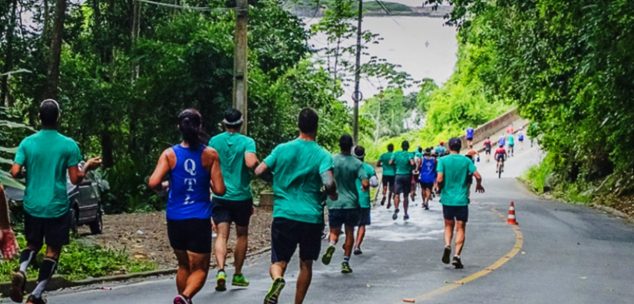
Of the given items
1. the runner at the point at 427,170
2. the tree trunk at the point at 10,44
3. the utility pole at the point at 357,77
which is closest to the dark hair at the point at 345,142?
the runner at the point at 427,170

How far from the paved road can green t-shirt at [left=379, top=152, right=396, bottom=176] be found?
1282mm

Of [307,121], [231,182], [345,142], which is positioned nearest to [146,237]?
[345,142]

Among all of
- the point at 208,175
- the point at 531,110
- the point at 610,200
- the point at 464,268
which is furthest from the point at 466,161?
the point at 531,110

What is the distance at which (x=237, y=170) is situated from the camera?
10.3 m

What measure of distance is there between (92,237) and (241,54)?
4.72 meters

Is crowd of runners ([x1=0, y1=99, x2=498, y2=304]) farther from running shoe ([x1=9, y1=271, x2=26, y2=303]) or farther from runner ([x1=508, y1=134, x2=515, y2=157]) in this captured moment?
runner ([x1=508, y1=134, x2=515, y2=157])

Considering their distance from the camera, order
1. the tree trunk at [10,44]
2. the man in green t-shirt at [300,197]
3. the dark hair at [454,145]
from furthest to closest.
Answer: the tree trunk at [10,44] → the dark hair at [454,145] → the man in green t-shirt at [300,197]

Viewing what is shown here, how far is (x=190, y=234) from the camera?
766cm

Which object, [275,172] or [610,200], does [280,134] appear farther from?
[275,172]

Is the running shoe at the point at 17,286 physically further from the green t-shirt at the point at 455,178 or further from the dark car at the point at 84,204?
the dark car at the point at 84,204

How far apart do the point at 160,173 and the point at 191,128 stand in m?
0.46

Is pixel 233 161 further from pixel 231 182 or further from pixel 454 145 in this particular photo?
pixel 454 145

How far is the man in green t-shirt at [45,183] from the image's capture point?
26.6 feet

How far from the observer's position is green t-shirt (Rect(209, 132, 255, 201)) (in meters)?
10.2
